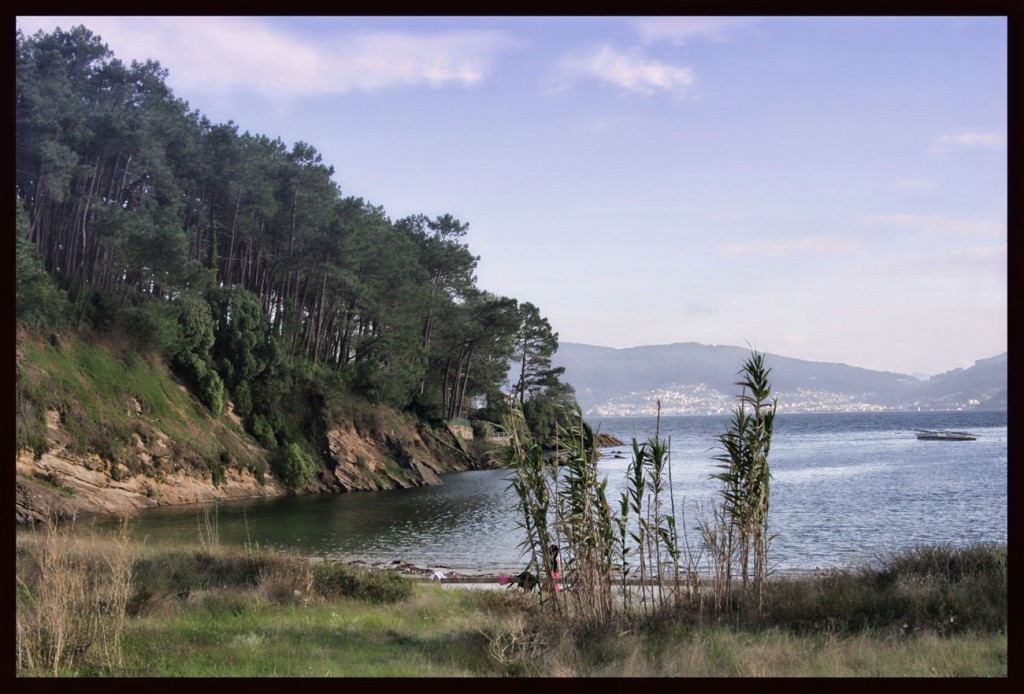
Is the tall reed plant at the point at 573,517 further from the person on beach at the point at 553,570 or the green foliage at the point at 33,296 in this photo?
the green foliage at the point at 33,296

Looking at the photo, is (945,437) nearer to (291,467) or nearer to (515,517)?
(291,467)

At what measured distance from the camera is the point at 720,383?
95750mm

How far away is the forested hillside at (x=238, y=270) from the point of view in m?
27.5

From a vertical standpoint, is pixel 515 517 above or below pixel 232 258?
below

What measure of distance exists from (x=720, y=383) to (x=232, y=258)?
7001 cm

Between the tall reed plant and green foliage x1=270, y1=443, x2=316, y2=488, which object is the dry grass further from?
green foliage x1=270, y1=443, x2=316, y2=488

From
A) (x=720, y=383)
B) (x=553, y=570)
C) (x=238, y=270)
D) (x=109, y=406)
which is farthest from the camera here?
(x=720, y=383)

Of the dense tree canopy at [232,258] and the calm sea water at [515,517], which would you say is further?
the dense tree canopy at [232,258]

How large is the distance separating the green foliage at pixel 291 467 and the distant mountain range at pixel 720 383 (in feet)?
180

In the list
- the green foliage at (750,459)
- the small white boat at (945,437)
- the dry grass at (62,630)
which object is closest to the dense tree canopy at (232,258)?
the dry grass at (62,630)

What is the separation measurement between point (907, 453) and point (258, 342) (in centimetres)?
3771

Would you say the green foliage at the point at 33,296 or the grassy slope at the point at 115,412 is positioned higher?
the green foliage at the point at 33,296

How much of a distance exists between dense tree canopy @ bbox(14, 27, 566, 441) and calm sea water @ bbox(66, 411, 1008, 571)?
6.07 meters

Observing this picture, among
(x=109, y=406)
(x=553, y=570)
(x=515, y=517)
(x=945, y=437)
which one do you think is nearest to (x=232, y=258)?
(x=109, y=406)
